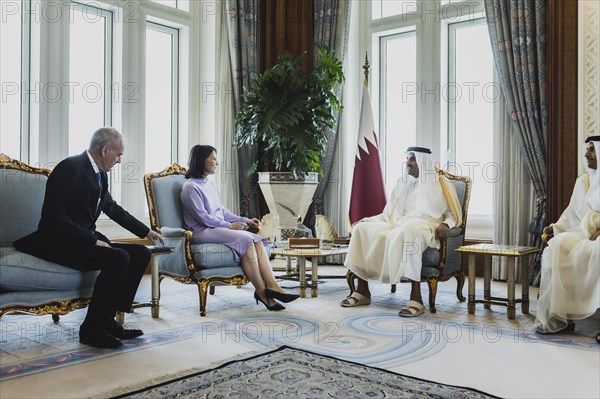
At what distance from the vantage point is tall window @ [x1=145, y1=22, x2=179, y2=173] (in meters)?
6.70

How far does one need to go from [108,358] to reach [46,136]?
123 inches

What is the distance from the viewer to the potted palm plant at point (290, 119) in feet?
21.0

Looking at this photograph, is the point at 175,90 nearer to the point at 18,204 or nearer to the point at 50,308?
the point at 18,204

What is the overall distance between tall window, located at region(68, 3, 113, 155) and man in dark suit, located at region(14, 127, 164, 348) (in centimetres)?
258

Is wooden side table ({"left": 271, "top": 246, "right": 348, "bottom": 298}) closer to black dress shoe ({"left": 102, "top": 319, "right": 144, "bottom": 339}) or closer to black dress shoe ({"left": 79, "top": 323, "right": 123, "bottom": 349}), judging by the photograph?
black dress shoe ({"left": 102, "top": 319, "right": 144, "bottom": 339})

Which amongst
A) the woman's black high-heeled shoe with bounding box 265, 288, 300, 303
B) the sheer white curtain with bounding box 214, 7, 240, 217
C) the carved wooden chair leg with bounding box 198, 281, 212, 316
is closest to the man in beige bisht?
the woman's black high-heeled shoe with bounding box 265, 288, 300, 303

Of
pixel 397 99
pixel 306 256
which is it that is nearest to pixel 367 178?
pixel 397 99

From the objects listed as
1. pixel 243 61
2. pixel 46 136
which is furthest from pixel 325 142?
pixel 46 136

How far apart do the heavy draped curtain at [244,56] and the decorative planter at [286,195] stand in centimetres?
50

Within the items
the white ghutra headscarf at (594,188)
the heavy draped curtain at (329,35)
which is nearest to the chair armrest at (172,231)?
the white ghutra headscarf at (594,188)

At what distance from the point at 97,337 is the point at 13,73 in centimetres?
326

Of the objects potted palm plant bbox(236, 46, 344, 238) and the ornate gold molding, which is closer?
the ornate gold molding

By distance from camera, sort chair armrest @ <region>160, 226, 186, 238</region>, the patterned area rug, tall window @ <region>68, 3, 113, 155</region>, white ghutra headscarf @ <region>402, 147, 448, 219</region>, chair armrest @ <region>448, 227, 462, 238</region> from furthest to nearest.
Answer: tall window @ <region>68, 3, 113, 155</region> < white ghutra headscarf @ <region>402, 147, 448, 219</region> < chair armrest @ <region>448, 227, 462, 238</region> < chair armrest @ <region>160, 226, 186, 238</region> < the patterned area rug

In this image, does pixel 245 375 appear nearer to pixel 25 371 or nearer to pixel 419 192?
pixel 25 371
